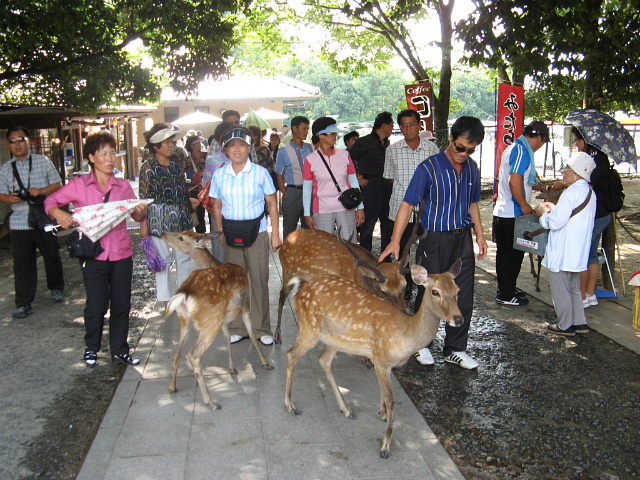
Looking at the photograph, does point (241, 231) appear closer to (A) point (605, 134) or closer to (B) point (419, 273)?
(B) point (419, 273)

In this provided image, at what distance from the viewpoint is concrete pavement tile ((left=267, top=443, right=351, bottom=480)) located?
3219 millimetres

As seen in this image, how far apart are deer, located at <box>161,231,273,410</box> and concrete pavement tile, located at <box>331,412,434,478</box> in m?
0.92

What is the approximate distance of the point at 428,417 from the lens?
3951 millimetres

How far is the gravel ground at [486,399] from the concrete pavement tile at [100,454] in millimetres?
93

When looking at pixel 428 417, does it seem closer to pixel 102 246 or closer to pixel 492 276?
pixel 102 246

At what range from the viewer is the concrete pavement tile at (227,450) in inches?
127

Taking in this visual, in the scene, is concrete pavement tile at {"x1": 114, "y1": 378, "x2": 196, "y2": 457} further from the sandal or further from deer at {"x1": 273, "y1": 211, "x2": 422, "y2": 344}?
deer at {"x1": 273, "y1": 211, "x2": 422, "y2": 344}

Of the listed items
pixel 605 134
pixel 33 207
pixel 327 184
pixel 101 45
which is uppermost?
pixel 101 45

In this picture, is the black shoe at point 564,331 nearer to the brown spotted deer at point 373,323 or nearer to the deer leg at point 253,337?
the brown spotted deer at point 373,323

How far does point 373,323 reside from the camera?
3727 millimetres

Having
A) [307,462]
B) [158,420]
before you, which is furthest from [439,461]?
[158,420]

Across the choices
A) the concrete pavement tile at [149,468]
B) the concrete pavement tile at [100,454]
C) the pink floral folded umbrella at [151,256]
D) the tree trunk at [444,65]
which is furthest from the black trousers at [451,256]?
the tree trunk at [444,65]

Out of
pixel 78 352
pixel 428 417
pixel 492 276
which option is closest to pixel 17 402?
pixel 78 352

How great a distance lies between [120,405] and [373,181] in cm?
388
